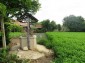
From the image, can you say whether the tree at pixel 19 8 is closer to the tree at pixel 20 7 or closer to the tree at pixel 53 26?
the tree at pixel 20 7

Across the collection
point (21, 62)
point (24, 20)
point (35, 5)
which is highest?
point (35, 5)

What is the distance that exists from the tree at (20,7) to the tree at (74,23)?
42.5 m

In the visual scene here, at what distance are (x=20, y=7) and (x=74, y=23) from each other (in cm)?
4461

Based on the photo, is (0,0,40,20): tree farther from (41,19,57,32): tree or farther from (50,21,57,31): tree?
(50,21,57,31): tree

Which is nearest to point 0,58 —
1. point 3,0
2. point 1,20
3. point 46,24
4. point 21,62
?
point 21,62

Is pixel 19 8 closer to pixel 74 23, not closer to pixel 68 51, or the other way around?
pixel 68 51

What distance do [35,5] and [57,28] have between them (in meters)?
44.7

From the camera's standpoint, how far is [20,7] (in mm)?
13836

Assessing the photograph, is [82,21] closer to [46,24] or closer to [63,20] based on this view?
[63,20]

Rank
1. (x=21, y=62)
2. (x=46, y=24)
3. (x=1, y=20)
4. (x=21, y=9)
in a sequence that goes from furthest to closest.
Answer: (x=46, y=24) < (x=21, y=9) < (x=1, y=20) < (x=21, y=62)

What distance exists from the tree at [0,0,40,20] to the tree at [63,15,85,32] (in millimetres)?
42475

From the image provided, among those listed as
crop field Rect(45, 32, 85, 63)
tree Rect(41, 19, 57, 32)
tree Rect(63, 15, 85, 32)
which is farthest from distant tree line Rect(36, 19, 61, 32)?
crop field Rect(45, 32, 85, 63)

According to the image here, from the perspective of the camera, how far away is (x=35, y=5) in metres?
14.6

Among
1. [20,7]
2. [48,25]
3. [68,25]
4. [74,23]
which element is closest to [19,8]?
[20,7]
